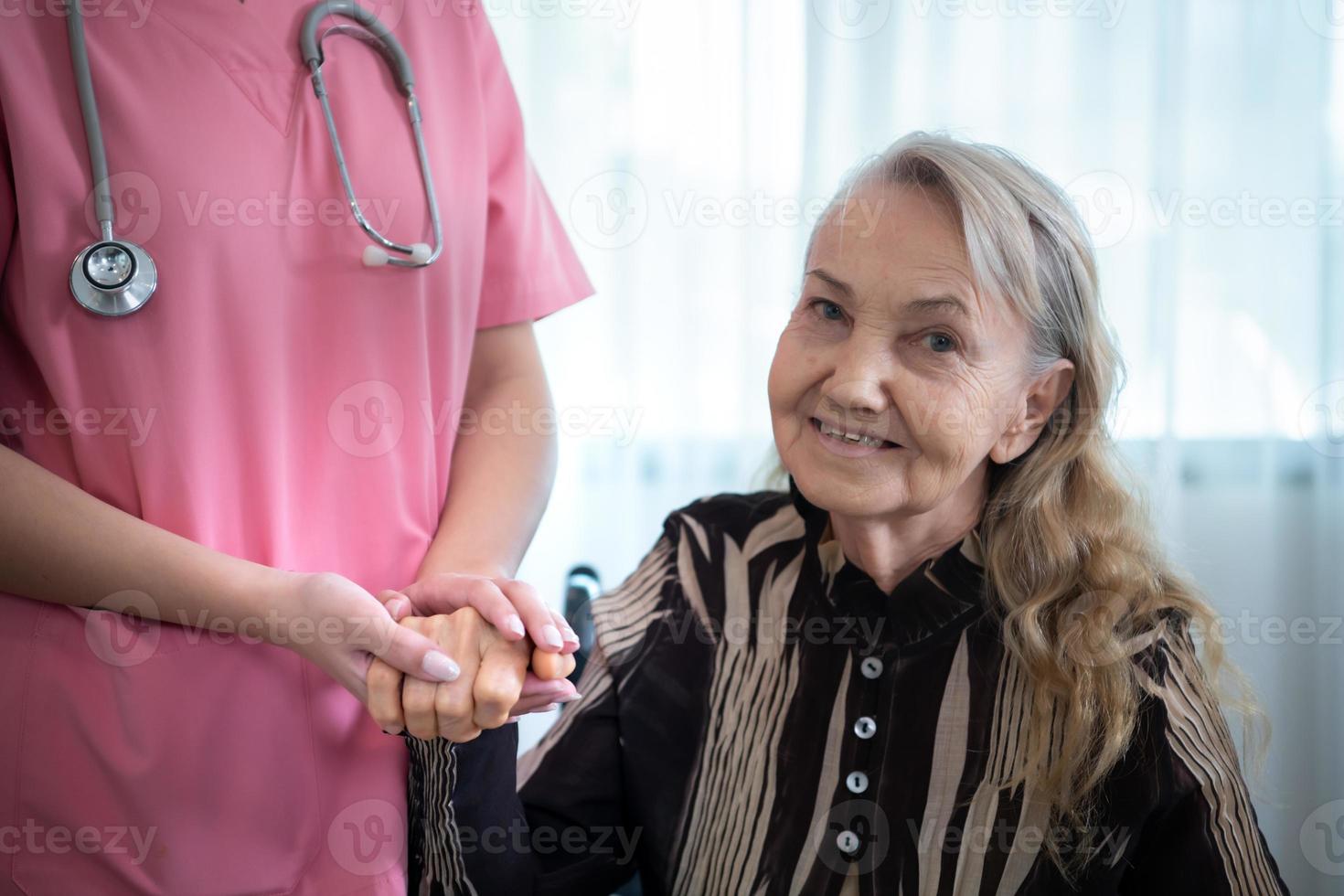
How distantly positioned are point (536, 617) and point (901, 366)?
1.60 feet

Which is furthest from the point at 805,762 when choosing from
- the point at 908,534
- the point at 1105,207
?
the point at 1105,207

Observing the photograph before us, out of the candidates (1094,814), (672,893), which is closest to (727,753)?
(672,893)

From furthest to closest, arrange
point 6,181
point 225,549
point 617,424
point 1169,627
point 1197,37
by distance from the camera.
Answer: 1. point 617,424
2. point 1197,37
3. point 1169,627
4. point 225,549
5. point 6,181

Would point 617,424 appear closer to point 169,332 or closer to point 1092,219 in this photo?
point 1092,219

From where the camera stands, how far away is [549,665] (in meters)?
0.94

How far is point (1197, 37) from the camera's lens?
182cm

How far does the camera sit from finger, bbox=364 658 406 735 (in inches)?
34.6

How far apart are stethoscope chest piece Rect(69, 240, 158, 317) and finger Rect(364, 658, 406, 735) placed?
38cm

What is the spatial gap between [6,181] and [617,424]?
1.31 meters

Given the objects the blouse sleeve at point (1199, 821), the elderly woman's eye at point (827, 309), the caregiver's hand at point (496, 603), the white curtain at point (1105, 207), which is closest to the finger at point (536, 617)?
the caregiver's hand at point (496, 603)

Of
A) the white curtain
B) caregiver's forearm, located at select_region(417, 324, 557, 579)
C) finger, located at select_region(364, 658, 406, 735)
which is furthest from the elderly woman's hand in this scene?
the white curtain

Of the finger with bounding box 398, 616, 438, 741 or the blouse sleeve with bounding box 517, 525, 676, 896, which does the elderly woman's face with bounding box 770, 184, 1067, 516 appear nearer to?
the blouse sleeve with bounding box 517, 525, 676, 896

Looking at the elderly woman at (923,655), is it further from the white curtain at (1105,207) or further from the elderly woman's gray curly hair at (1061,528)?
the white curtain at (1105,207)

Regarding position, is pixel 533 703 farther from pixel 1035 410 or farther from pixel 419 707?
pixel 1035 410
